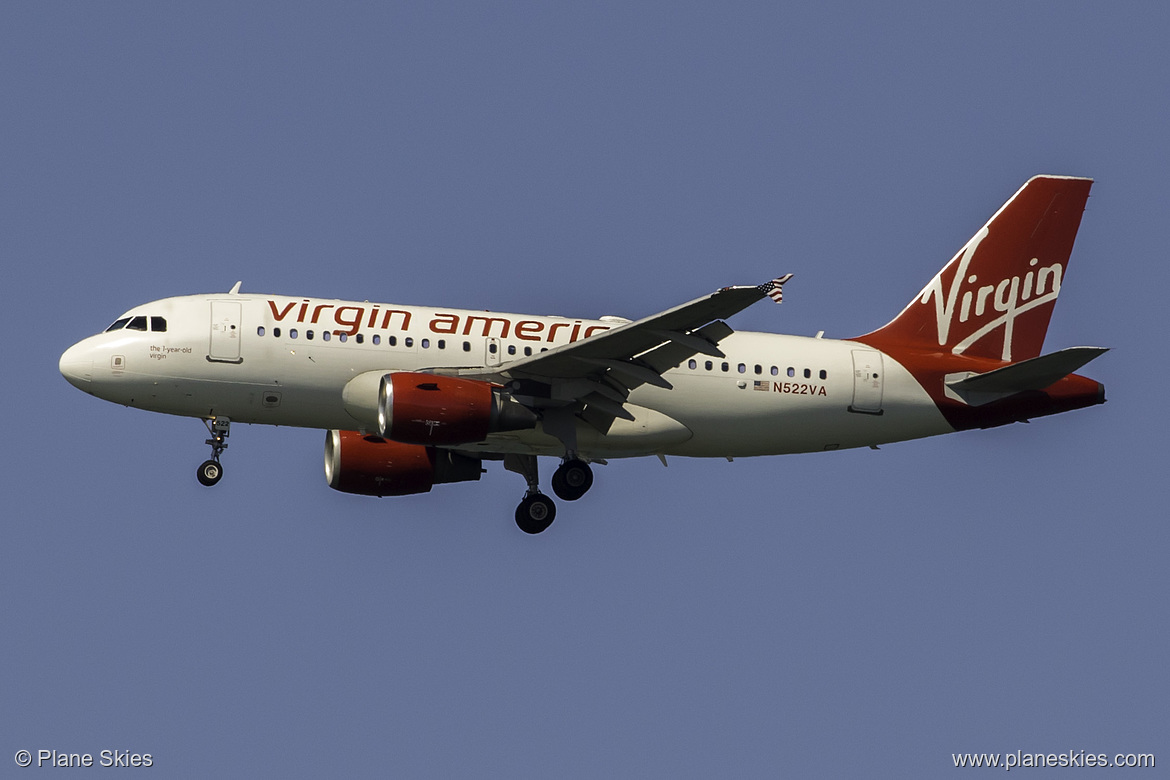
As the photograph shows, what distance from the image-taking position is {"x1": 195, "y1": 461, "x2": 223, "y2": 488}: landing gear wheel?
35.9 m

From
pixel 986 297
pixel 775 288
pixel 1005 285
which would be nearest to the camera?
pixel 775 288

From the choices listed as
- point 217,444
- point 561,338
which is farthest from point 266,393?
point 561,338

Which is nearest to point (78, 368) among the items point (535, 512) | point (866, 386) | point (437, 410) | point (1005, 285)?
point (437, 410)

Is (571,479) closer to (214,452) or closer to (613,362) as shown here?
(613,362)

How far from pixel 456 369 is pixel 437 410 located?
76.7 inches

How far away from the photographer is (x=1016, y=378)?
122 ft

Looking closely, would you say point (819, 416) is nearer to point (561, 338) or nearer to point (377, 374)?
point (561, 338)

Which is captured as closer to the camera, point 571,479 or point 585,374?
point 585,374

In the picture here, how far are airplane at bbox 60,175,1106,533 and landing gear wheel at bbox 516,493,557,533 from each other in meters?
0.05

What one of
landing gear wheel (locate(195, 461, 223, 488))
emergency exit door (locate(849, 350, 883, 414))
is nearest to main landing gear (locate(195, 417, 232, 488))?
landing gear wheel (locate(195, 461, 223, 488))

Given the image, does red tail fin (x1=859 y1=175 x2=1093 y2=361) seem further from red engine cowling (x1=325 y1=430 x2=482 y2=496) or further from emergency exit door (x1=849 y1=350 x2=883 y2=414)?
red engine cowling (x1=325 y1=430 x2=482 y2=496)

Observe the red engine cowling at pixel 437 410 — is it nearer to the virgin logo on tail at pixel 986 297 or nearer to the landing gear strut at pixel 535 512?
the landing gear strut at pixel 535 512

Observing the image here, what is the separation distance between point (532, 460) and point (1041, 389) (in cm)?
1219

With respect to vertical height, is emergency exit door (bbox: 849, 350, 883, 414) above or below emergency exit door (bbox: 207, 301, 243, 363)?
below
